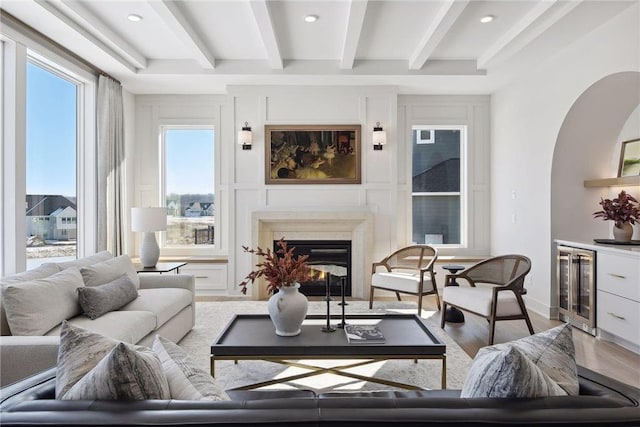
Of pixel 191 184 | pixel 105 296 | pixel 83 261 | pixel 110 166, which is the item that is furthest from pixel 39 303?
pixel 191 184

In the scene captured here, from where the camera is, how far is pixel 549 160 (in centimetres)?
425

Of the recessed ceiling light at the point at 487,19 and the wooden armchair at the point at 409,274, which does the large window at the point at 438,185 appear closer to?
the wooden armchair at the point at 409,274

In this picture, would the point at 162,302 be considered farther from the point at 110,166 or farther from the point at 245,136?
the point at 245,136

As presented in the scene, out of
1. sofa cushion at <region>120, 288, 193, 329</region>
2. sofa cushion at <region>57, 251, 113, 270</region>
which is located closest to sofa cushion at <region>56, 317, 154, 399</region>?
sofa cushion at <region>120, 288, 193, 329</region>

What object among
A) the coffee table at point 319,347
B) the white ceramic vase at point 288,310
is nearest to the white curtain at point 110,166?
the coffee table at point 319,347

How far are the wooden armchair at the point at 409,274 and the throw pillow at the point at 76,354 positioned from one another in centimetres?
350

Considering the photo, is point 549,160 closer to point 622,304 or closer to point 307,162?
point 622,304

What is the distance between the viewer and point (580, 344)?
3.51 meters

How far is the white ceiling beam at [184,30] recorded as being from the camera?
3219 mm

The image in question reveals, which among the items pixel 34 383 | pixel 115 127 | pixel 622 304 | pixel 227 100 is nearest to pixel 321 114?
pixel 227 100

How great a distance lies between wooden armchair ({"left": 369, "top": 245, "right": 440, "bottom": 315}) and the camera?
436 cm

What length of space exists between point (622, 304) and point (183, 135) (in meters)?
5.45

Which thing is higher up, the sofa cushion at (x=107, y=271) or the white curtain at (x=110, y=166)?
the white curtain at (x=110, y=166)

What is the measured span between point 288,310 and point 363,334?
0.51m
